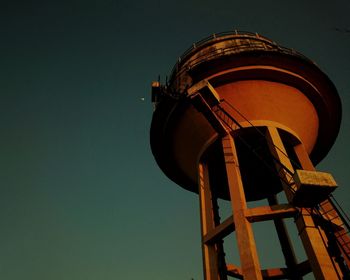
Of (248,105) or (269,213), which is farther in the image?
(248,105)

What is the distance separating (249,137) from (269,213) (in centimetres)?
293

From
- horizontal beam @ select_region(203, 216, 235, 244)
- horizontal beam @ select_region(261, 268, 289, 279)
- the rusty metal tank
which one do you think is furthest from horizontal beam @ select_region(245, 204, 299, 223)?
horizontal beam @ select_region(261, 268, 289, 279)

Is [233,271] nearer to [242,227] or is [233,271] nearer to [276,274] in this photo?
[276,274]

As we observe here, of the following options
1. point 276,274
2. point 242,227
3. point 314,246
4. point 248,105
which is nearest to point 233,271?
point 276,274

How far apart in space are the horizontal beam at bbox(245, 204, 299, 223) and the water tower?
2 cm

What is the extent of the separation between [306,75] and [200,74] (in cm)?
347

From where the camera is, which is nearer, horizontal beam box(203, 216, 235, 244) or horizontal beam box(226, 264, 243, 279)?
horizontal beam box(203, 216, 235, 244)

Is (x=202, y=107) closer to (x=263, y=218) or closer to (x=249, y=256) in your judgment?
(x=263, y=218)

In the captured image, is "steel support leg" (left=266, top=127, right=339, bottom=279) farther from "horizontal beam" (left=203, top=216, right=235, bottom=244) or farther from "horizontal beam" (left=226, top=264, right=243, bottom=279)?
"horizontal beam" (left=226, top=264, right=243, bottom=279)

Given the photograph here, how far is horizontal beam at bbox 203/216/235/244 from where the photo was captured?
7.18 metres

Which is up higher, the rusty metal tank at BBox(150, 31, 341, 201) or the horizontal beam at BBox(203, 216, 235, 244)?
the rusty metal tank at BBox(150, 31, 341, 201)

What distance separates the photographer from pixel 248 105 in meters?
9.00

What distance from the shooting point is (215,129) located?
8773 mm

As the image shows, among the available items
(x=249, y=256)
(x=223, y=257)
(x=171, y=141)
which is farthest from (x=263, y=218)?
(x=171, y=141)
